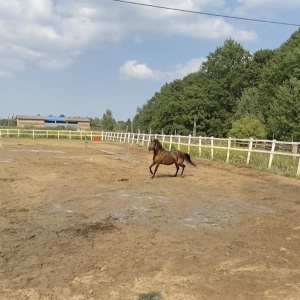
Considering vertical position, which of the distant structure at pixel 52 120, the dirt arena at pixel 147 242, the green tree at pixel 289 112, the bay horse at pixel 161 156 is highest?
the green tree at pixel 289 112

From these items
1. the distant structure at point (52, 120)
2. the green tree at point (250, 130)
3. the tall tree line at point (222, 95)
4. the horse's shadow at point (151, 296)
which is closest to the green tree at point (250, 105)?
the tall tree line at point (222, 95)

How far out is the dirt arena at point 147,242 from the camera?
160 inches

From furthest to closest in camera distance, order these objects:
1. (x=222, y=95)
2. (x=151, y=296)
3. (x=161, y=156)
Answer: (x=222, y=95) < (x=161, y=156) < (x=151, y=296)

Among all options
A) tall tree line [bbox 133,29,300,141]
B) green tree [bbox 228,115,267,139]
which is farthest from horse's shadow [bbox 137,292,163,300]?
tall tree line [bbox 133,29,300,141]

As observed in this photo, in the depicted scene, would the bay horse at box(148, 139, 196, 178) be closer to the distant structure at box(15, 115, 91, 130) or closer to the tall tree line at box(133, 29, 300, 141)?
the tall tree line at box(133, 29, 300, 141)

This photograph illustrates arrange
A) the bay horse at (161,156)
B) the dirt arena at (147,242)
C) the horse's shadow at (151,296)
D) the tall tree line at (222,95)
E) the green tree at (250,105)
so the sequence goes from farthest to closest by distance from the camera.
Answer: the tall tree line at (222,95)
the green tree at (250,105)
the bay horse at (161,156)
the dirt arena at (147,242)
the horse's shadow at (151,296)

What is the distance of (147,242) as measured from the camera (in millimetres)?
5578

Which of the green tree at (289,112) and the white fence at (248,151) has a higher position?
the green tree at (289,112)

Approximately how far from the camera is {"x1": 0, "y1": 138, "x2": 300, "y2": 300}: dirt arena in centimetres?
406

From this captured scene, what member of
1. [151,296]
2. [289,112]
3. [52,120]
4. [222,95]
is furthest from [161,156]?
[52,120]

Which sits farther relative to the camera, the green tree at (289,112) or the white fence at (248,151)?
the green tree at (289,112)

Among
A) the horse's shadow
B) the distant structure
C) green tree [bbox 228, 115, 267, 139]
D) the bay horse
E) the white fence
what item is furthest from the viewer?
the distant structure

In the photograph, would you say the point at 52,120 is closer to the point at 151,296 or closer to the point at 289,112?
the point at 289,112

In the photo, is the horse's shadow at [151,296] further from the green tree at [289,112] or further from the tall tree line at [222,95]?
the tall tree line at [222,95]
